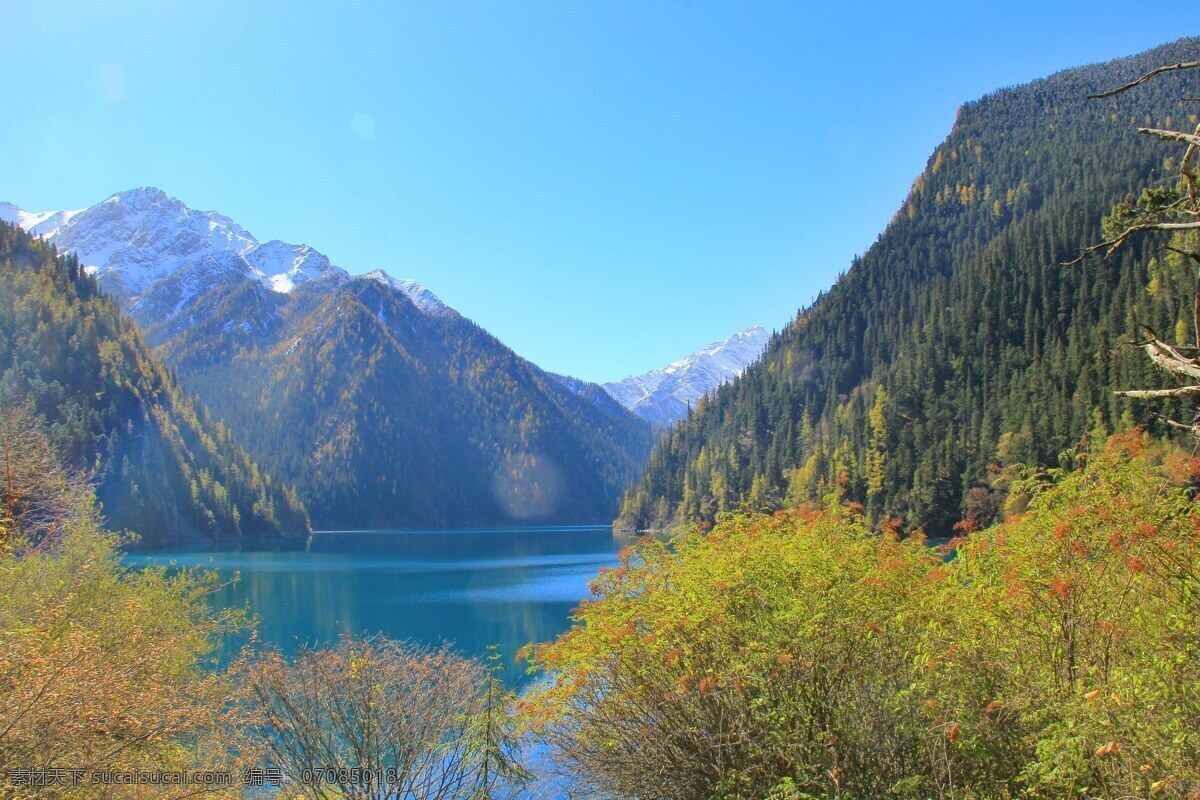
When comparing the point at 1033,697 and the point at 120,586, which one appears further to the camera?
the point at 120,586

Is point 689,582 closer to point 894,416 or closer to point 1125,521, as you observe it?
point 1125,521

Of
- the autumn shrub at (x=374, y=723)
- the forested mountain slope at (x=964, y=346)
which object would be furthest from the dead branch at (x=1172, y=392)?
the forested mountain slope at (x=964, y=346)

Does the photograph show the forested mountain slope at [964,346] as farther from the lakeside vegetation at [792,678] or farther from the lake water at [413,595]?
the lakeside vegetation at [792,678]

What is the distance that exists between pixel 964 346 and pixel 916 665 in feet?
413

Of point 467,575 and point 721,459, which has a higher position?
point 721,459

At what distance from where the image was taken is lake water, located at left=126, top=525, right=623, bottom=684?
1732 inches

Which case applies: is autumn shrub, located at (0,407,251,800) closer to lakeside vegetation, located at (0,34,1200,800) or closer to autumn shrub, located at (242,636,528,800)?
lakeside vegetation, located at (0,34,1200,800)

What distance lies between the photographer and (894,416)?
Result: 115 meters

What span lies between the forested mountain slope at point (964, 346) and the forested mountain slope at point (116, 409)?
87.0 m

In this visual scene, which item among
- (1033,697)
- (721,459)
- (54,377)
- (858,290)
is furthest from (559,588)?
(858,290)

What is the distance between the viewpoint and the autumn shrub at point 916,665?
839 centimetres

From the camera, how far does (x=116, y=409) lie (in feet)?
441

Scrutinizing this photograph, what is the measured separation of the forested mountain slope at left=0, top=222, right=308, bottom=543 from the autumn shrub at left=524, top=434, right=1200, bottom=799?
11156cm

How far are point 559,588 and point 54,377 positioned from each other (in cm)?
10897
